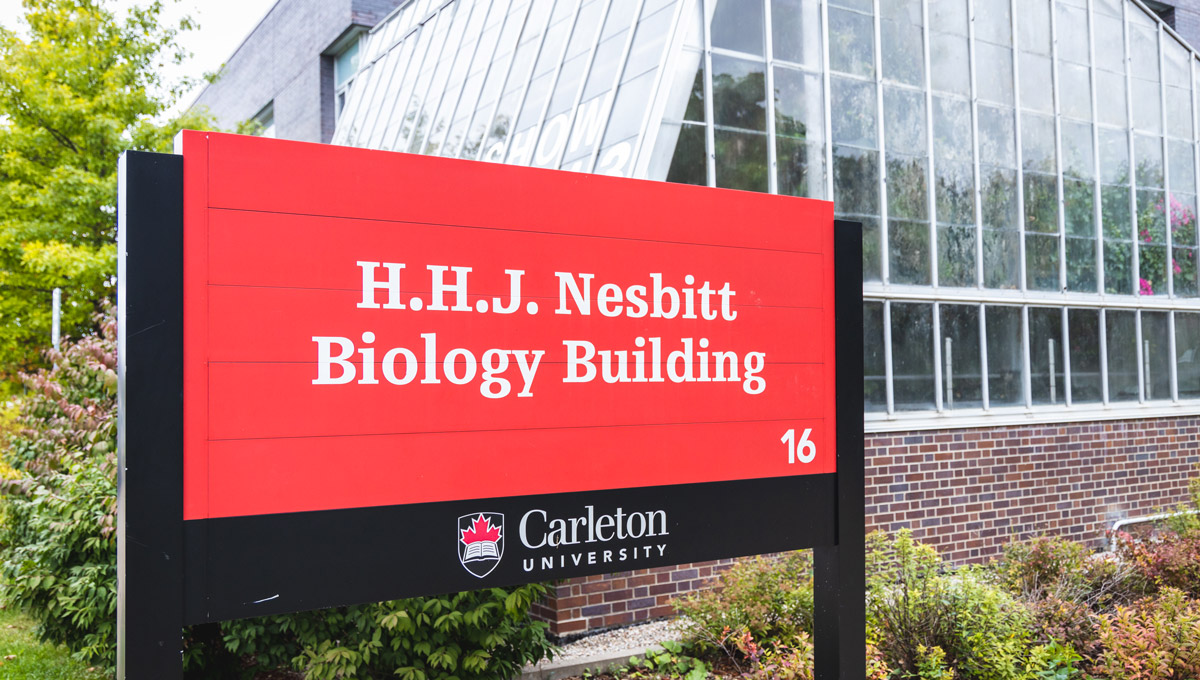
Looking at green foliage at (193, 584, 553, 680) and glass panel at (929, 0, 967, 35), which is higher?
glass panel at (929, 0, 967, 35)

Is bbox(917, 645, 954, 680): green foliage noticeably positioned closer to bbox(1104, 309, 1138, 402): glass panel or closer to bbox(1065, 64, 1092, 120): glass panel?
bbox(1104, 309, 1138, 402): glass panel

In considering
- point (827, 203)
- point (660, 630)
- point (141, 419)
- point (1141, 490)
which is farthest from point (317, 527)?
point (1141, 490)

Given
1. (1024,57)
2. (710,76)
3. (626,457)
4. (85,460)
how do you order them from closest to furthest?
(626,457) → (85,460) → (710,76) → (1024,57)

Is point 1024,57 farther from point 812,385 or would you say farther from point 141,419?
point 141,419

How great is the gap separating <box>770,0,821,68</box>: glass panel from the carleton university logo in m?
6.23

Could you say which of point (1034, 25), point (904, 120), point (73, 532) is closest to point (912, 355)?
point (904, 120)

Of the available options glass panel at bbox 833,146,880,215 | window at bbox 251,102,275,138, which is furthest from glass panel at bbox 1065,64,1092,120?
window at bbox 251,102,275,138

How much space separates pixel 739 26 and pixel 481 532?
19.8 feet

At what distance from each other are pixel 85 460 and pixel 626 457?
473cm

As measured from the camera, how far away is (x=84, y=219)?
39.3 ft

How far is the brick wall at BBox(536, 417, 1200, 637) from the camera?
6805mm

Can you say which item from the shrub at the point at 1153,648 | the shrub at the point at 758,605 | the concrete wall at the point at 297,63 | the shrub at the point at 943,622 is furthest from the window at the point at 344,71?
the shrub at the point at 1153,648

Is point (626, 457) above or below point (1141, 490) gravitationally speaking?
above

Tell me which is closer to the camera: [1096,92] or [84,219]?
[1096,92]
